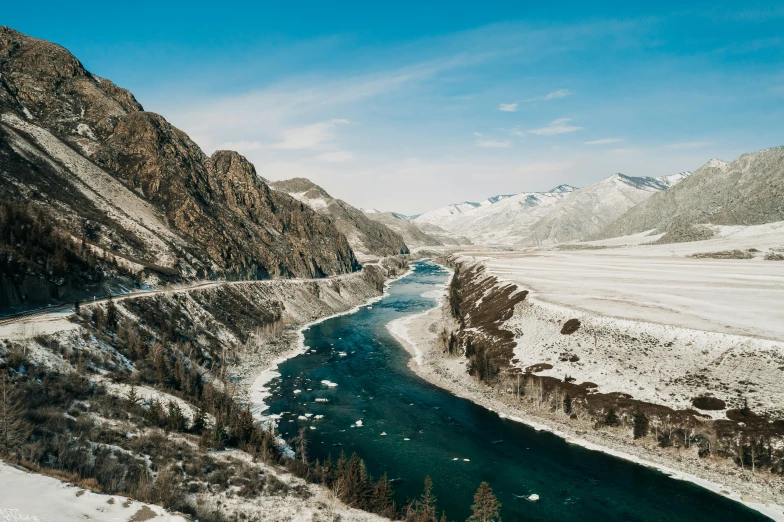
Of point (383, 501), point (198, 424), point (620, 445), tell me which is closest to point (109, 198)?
point (198, 424)

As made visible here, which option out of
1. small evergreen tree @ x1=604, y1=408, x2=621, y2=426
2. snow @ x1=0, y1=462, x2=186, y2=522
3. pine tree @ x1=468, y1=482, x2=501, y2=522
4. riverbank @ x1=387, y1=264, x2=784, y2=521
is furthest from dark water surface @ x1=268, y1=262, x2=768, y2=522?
snow @ x1=0, y1=462, x2=186, y2=522

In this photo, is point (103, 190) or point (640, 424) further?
point (103, 190)

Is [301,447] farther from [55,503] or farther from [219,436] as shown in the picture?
[55,503]

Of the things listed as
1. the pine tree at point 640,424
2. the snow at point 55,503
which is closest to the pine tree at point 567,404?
the pine tree at point 640,424

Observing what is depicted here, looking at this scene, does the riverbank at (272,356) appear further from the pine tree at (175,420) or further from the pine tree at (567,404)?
the pine tree at (567,404)

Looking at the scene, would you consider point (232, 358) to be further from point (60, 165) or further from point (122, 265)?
point (60, 165)


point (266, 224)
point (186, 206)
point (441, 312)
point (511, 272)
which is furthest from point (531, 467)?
point (266, 224)
